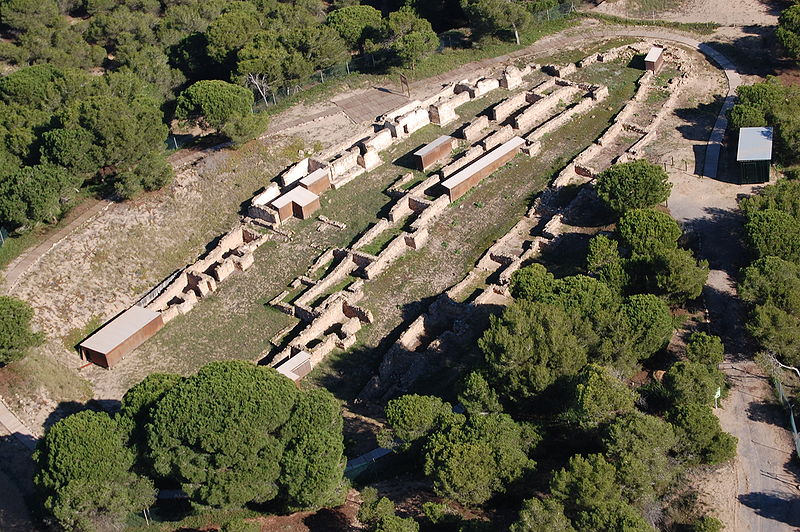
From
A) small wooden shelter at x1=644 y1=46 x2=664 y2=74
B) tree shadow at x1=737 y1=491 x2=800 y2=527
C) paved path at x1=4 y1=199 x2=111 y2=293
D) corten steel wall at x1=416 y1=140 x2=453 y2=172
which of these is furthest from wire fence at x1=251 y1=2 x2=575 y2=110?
tree shadow at x1=737 y1=491 x2=800 y2=527

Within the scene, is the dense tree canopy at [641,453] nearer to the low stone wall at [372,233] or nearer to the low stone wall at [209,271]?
the low stone wall at [372,233]

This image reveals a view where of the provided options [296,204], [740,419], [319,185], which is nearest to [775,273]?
[740,419]

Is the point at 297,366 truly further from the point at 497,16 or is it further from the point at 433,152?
the point at 497,16

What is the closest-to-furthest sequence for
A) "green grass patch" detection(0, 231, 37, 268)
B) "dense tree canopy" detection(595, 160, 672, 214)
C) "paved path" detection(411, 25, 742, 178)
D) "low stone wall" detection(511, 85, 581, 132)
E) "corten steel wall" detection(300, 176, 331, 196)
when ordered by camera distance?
"dense tree canopy" detection(595, 160, 672, 214) < "green grass patch" detection(0, 231, 37, 268) < "corten steel wall" detection(300, 176, 331, 196) < "low stone wall" detection(511, 85, 581, 132) < "paved path" detection(411, 25, 742, 178)

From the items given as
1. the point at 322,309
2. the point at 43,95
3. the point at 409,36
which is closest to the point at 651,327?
the point at 322,309

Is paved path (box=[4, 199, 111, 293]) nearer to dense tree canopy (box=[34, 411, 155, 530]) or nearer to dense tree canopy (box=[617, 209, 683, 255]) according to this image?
dense tree canopy (box=[34, 411, 155, 530])

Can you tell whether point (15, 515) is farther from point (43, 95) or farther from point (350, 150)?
point (43, 95)
